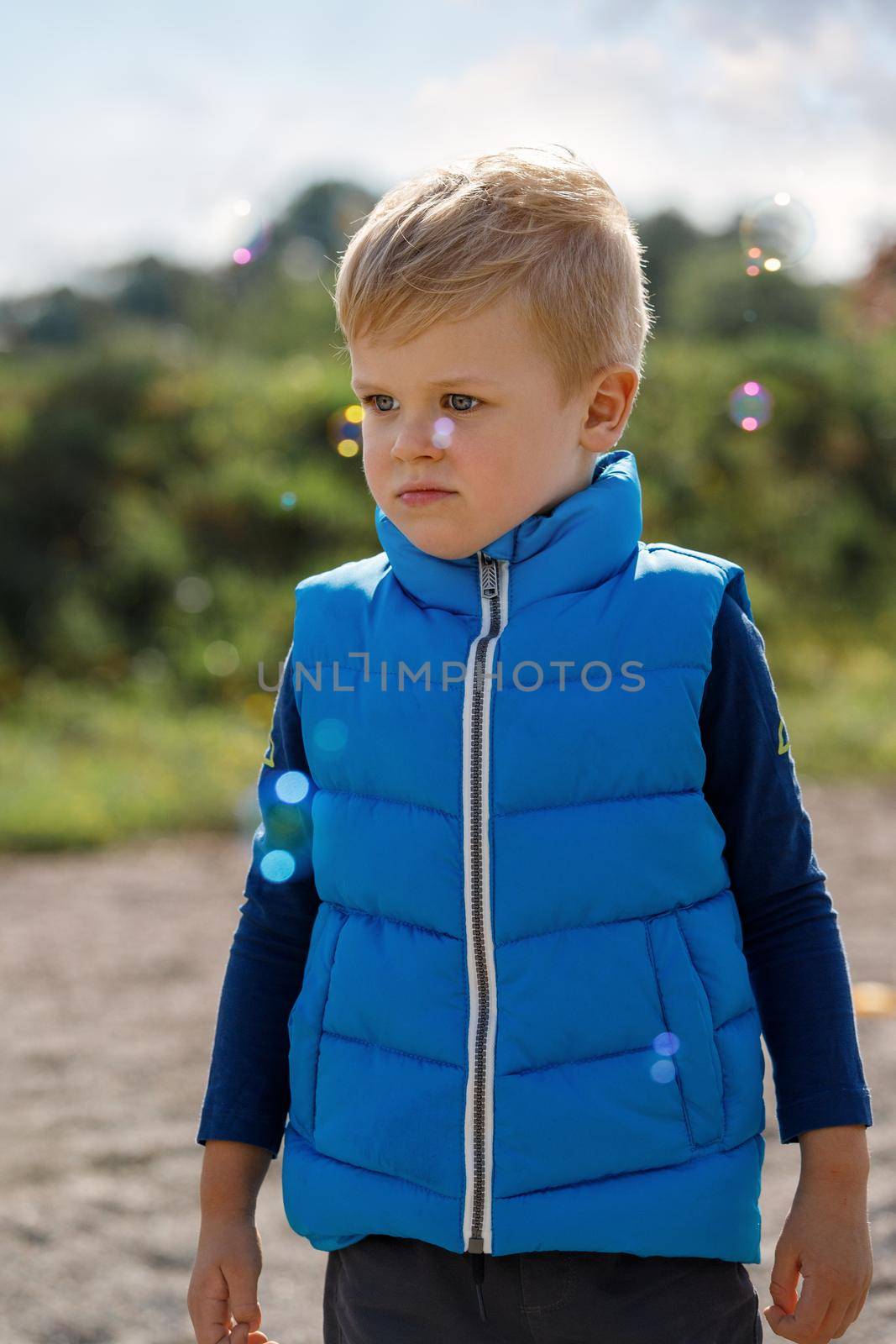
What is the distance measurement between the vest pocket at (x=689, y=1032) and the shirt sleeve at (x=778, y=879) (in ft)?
0.32

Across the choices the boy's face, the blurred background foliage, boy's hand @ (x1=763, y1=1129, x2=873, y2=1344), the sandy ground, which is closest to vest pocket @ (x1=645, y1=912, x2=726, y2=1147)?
boy's hand @ (x1=763, y1=1129, x2=873, y2=1344)

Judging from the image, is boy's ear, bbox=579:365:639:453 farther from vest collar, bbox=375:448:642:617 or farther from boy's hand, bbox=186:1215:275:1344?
boy's hand, bbox=186:1215:275:1344

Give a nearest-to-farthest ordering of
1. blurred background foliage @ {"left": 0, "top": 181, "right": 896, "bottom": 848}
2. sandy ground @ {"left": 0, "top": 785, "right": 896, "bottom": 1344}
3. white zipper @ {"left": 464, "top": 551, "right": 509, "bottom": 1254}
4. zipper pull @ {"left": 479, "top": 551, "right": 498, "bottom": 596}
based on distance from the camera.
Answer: white zipper @ {"left": 464, "top": 551, "right": 509, "bottom": 1254}
zipper pull @ {"left": 479, "top": 551, "right": 498, "bottom": 596}
sandy ground @ {"left": 0, "top": 785, "right": 896, "bottom": 1344}
blurred background foliage @ {"left": 0, "top": 181, "right": 896, "bottom": 848}

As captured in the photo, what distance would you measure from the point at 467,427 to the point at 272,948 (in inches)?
24.0

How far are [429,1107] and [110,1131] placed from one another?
7.29 feet

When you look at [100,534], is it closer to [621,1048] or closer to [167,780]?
[167,780]

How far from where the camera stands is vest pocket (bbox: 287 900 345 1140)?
4.74 ft

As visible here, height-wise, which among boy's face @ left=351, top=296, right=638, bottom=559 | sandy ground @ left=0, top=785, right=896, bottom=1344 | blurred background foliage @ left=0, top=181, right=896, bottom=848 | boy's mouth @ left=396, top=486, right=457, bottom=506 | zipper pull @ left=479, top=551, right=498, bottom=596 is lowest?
sandy ground @ left=0, top=785, right=896, bottom=1344

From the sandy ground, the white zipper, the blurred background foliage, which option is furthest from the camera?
the blurred background foliage

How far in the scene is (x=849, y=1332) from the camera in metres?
2.47

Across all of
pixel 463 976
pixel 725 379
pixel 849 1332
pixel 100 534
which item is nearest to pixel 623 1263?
pixel 463 976

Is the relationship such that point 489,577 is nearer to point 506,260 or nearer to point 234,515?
point 506,260

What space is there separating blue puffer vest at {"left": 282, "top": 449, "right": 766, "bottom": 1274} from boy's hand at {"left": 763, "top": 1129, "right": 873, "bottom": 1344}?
5cm

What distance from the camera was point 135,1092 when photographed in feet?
11.6
